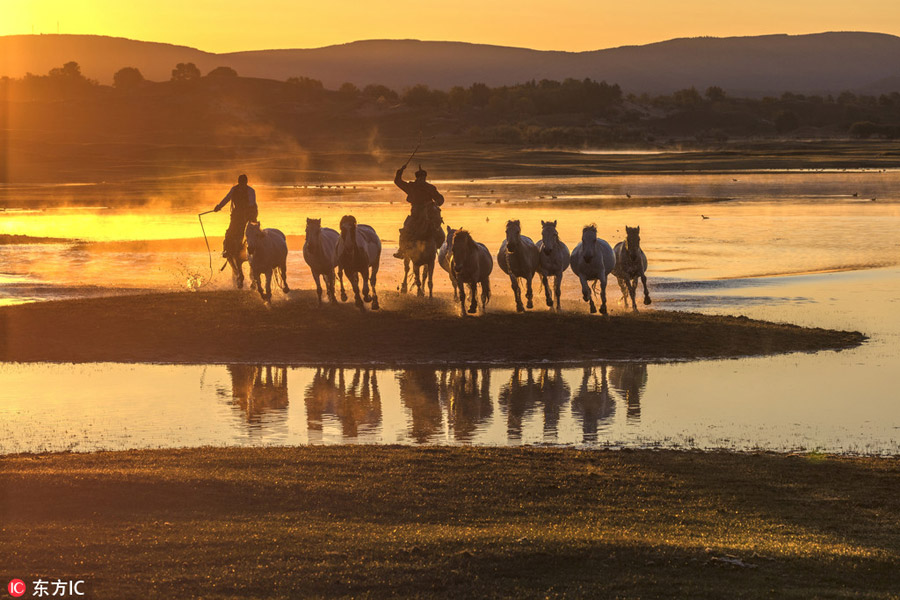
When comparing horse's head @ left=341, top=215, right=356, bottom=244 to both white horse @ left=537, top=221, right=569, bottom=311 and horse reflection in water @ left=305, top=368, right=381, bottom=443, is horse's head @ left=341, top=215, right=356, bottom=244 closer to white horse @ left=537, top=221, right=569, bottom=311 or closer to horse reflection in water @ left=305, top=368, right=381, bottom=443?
white horse @ left=537, top=221, right=569, bottom=311

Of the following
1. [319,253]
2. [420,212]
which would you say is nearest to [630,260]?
[420,212]

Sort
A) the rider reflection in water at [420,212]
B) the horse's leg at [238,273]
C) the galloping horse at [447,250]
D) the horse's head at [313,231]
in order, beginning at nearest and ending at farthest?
the horse's head at [313,231] < the rider reflection in water at [420,212] < the galloping horse at [447,250] < the horse's leg at [238,273]

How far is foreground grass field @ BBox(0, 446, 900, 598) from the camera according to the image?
9836 mm

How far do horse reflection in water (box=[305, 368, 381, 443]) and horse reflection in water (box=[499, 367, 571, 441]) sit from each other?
1923mm

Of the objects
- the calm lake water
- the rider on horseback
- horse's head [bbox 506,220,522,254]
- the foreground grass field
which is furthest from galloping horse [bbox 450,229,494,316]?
the foreground grass field

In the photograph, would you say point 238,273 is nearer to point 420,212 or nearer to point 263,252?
point 263,252

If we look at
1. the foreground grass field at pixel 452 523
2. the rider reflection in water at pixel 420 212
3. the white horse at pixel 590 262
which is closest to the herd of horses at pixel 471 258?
the white horse at pixel 590 262

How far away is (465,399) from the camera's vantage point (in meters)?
19.8

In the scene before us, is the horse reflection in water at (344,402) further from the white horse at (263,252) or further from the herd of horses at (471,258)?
the white horse at (263,252)

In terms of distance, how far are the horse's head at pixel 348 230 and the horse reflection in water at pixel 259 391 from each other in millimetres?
4035

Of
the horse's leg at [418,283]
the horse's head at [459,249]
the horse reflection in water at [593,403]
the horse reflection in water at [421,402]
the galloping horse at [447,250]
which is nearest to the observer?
the horse reflection in water at [421,402]

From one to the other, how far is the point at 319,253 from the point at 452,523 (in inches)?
606

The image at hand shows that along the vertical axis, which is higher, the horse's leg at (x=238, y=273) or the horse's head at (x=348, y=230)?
the horse's head at (x=348, y=230)

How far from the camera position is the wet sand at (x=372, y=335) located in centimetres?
2334
